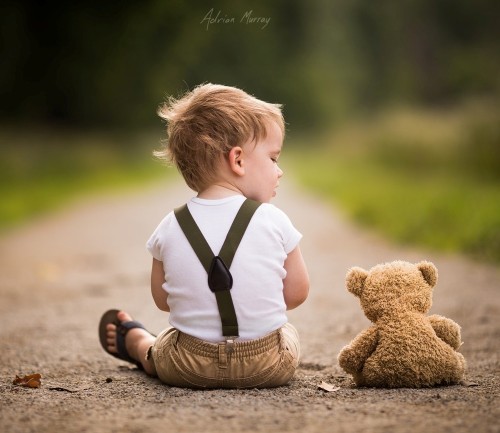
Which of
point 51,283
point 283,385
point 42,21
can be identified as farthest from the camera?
point 42,21

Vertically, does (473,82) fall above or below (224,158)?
above

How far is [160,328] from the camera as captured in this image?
4430 millimetres

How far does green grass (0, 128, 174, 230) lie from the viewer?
1368 centimetres

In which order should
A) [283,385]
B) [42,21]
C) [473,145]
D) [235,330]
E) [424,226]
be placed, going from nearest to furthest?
[235,330] < [283,385] < [424,226] < [473,145] < [42,21]

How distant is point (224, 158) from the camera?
9.18ft

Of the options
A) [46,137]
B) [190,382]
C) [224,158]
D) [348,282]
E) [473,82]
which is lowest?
[190,382]

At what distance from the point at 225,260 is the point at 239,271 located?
6cm

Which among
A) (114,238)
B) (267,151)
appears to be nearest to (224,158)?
(267,151)

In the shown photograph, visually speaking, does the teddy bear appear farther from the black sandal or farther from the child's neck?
the black sandal

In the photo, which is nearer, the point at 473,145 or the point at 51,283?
the point at 51,283

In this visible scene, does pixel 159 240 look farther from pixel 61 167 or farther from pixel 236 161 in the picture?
pixel 61 167

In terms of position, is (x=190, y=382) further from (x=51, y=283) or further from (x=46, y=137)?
(x=46, y=137)

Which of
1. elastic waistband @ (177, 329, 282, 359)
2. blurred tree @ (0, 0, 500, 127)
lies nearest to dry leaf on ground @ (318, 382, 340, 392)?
elastic waistband @ (177, 329, 282, 359)

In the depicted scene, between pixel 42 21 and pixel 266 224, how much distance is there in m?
18.9
